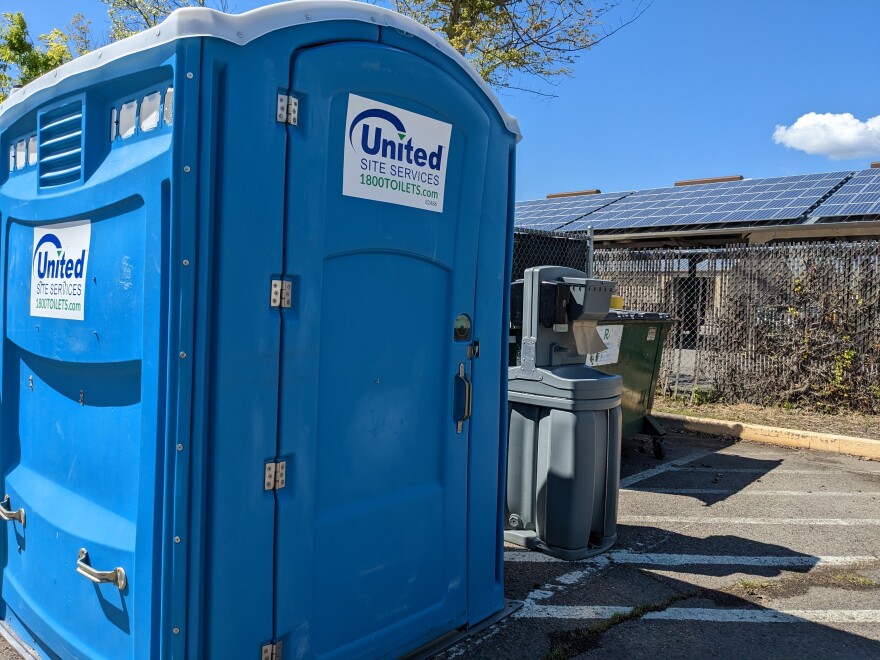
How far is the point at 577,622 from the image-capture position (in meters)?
3.58

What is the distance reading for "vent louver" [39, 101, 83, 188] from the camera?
9.00 feet

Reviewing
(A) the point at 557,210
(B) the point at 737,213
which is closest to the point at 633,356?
(B) the point at 737,213

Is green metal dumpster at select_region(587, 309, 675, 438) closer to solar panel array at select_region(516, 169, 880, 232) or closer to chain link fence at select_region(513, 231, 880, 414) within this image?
chain link fence at select_region(513, 231, 880, 414)

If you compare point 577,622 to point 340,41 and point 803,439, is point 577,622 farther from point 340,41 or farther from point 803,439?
point 803,439

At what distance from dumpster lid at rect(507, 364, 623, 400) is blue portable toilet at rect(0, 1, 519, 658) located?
3.70 feet

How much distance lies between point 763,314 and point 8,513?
8.86 meters

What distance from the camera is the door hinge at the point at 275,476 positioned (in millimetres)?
2520

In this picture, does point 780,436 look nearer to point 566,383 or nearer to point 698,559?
point 698,559

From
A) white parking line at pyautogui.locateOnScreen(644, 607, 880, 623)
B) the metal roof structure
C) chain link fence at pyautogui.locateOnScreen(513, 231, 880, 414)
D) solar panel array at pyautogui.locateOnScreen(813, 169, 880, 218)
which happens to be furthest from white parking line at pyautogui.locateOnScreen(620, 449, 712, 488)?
solar panel array at pyautogui.locateOnScreen(813, 169, 880, 218)

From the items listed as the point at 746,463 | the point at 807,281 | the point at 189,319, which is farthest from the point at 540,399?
the point at 807,281

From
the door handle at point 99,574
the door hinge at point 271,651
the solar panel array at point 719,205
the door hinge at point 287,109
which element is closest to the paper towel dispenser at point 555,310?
the door hinge at point 287,109

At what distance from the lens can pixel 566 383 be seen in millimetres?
4398

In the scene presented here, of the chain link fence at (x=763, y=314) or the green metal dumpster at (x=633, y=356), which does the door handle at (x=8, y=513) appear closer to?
the green metal dumpster at (x=633, y=356)

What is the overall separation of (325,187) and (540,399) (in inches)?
93.8
